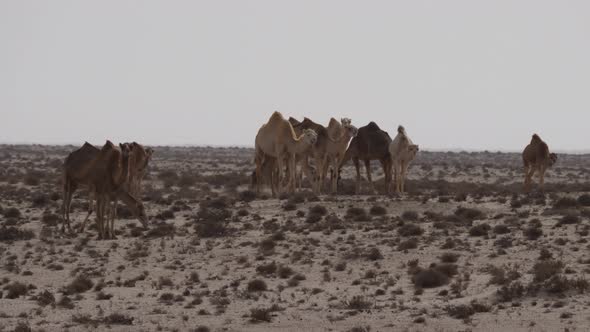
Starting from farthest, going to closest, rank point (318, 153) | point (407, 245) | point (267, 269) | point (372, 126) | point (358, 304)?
point (372, 126)
point (318, 153)
point (407, 245)
point (267, 269)
point (358, 304)

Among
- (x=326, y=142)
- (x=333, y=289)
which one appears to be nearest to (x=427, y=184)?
(x=326, y=142)

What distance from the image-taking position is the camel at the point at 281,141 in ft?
99.1

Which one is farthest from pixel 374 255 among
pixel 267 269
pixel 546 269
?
pixel 546 269

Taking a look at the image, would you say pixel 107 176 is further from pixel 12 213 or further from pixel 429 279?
pixel 429 279

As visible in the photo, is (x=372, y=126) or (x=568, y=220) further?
(x=372, y=126)

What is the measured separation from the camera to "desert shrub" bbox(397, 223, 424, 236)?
21.2 m

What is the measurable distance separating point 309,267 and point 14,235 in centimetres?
769

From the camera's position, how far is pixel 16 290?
598 inches

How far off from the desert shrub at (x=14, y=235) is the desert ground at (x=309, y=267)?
5 cm

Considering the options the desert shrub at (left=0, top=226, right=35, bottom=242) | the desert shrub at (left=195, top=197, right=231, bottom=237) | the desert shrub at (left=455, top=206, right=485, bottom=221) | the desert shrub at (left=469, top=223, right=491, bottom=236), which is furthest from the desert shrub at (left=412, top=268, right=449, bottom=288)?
the desert shrub at (left=0, top=226, right=35, bottom=242)

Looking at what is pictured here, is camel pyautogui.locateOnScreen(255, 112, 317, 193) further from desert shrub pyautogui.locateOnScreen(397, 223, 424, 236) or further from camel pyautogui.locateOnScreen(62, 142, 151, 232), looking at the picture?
desert shrub pyautogui.locateOnScreen(397, 223, 424, 236)

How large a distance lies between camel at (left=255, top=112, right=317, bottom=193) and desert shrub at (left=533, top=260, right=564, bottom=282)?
14.2 meters

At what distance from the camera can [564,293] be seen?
46.4 ft

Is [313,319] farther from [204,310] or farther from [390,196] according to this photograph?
[390,196]
